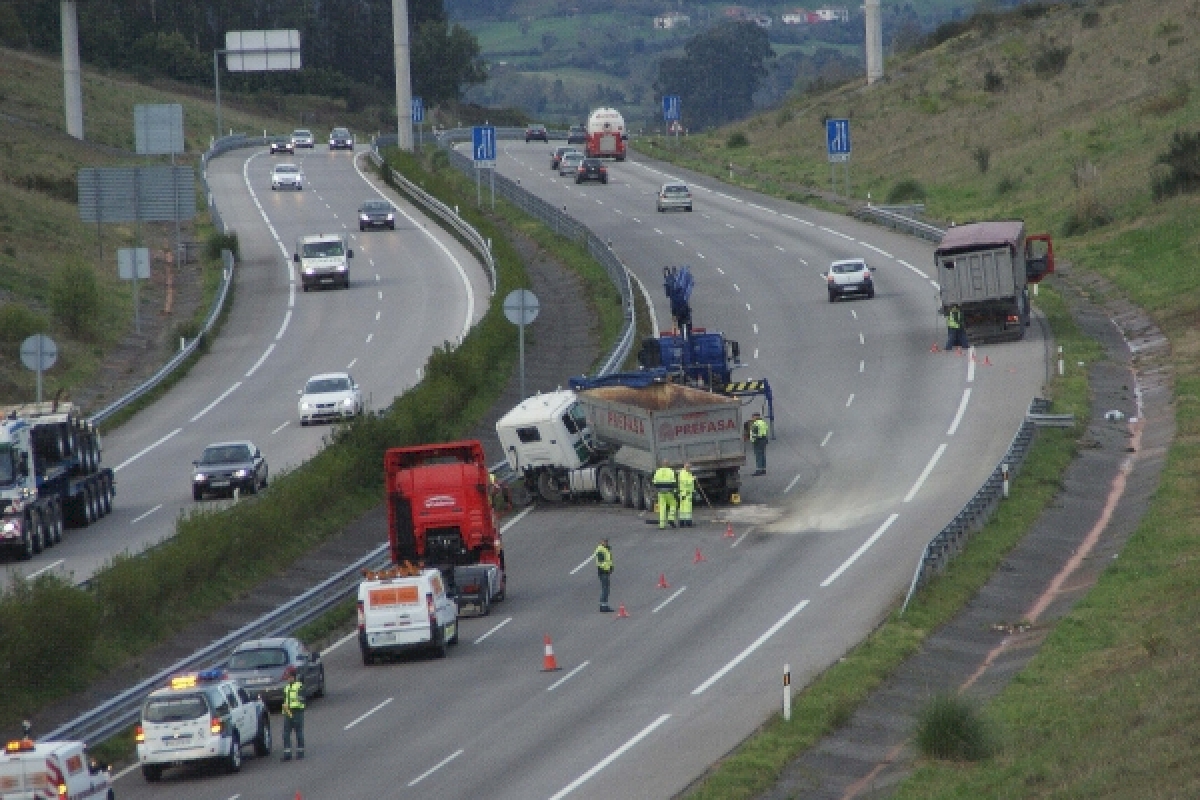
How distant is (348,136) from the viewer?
136 metres

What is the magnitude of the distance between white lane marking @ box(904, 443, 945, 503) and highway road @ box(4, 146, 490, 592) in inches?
604

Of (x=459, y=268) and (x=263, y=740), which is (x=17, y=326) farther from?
(x=263, y=740)

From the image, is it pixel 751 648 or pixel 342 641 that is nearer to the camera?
pixel 751 648

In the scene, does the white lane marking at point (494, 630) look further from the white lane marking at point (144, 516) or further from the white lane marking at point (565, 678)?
the white lane marking at point (144, 516)

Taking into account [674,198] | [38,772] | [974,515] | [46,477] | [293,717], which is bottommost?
[293,717]

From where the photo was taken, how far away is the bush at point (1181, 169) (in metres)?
74.1

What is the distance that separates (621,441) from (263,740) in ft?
56.7

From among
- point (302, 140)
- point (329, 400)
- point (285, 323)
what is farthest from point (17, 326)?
point (302, 140)

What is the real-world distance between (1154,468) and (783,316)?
80.1 feet

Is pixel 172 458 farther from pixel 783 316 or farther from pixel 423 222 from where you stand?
pixel 423 222

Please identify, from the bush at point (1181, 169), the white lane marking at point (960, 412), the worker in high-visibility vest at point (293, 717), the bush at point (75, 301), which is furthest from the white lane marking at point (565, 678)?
the bush at point (1181, 169)

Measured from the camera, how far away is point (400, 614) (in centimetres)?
3353

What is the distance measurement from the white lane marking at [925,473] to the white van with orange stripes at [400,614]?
13.1m

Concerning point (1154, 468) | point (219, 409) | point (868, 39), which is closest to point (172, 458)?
point (219, 409)
